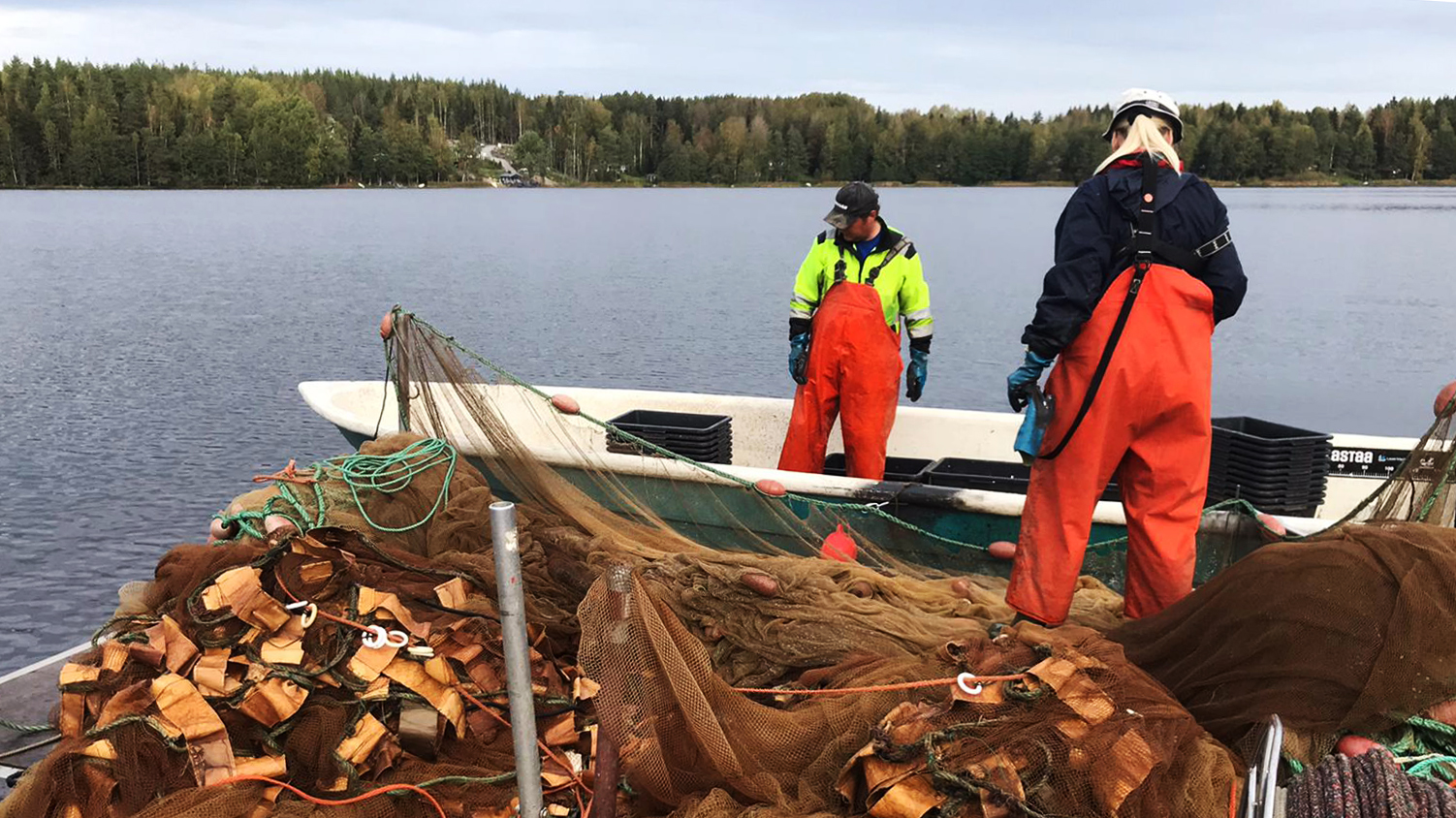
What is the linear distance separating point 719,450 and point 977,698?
153 inches

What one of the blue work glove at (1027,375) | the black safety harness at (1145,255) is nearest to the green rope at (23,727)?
the blue work glove at (1027,375)

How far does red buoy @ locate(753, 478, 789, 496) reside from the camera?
5234 millimetres

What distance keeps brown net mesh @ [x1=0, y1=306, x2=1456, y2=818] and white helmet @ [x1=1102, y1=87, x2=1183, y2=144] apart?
155 cm

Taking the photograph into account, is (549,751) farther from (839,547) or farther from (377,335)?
(377,335)

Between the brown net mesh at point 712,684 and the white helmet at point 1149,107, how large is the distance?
5.10 ft

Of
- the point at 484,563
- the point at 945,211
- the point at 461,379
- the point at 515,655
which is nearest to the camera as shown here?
the point at 515,655

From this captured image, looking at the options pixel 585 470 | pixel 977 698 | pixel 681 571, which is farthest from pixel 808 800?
pixel 585 470

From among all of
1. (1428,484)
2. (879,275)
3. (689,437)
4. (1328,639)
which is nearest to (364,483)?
(689,437)

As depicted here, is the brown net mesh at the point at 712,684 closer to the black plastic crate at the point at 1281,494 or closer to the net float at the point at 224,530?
the net float at the point at 224,530

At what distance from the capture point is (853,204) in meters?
5.69

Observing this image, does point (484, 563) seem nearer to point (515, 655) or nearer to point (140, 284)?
point (515, 655)

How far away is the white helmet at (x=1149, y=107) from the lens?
12.8ft

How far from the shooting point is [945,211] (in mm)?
56062

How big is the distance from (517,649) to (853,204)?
3.69m
